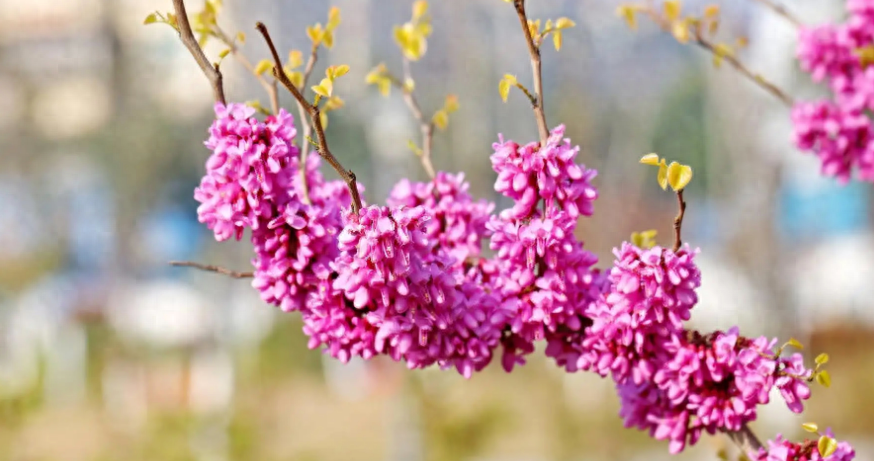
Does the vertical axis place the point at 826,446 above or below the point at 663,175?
below

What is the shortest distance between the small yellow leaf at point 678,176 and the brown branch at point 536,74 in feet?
0.57

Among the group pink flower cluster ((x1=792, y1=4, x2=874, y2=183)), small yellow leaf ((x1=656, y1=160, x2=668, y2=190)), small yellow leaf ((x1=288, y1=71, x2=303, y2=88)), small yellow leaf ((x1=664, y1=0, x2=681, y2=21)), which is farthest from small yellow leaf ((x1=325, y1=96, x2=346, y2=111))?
pink flower cluster ((x1=792, y1=4, x2=874, y2=183))

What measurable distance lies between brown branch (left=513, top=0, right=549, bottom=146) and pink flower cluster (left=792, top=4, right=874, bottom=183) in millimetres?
891

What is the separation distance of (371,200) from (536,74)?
874 cm

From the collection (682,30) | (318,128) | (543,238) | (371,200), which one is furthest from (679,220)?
(371,200)

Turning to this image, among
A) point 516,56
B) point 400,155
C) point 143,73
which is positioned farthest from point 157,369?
point 516,56

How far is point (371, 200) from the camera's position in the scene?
989cm

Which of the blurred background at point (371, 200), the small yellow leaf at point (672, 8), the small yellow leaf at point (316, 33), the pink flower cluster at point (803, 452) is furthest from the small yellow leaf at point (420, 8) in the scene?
the blurred background at point (371, 200)

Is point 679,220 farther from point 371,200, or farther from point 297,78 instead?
point 371,200

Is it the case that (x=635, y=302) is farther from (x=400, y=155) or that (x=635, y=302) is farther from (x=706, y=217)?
(x=706, y=217)

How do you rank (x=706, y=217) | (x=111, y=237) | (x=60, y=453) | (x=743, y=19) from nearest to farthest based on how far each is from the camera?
(x=743, y=19) < (x=60, y=453) < (x=111, y=237) < (x=706, y=217)

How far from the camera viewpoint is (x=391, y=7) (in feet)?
29.5

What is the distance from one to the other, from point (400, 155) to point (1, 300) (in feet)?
19.4

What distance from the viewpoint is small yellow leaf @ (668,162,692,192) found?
3.45ft
